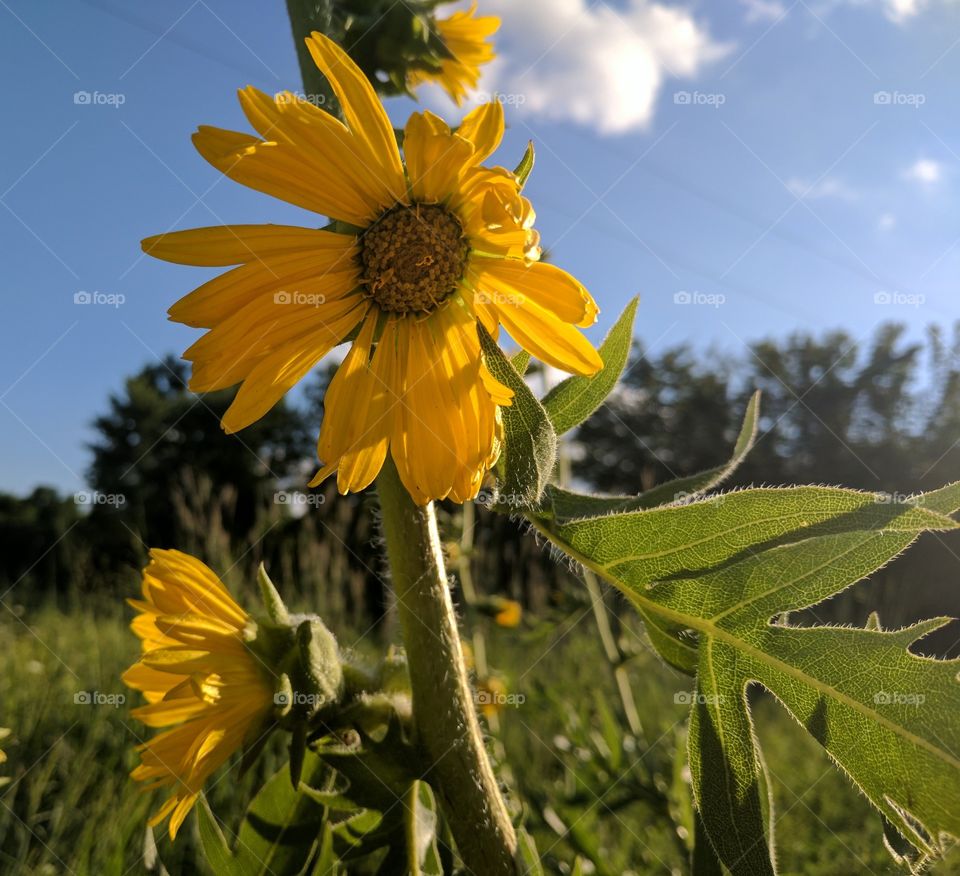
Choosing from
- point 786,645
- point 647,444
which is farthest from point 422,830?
point 647,444

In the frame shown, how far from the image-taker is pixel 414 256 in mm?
1135

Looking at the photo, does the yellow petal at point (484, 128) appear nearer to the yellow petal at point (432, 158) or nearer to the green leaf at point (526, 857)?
the yellow petal at point (432, 158)

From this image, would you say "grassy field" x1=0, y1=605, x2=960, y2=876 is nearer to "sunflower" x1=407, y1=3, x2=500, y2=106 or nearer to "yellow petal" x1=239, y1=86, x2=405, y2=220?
"yellow petal" x1=239, y1=86, x2=405, y2=220

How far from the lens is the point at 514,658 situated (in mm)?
7320

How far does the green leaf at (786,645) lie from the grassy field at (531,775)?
222 mm

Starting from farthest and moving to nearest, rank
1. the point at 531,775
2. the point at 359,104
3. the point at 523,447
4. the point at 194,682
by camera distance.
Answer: the point at 531,775 < the point at 194,682 < the point at 359,104 < the point at 523,447

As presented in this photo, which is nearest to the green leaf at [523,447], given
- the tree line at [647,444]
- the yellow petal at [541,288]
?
the yellow petal at [541,288]

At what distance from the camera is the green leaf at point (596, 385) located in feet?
3.55

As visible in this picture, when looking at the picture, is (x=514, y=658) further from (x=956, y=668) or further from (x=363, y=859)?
Answer: (x=956, y=668)

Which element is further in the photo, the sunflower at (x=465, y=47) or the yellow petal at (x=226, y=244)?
the sunflower at (x=465, y=47)

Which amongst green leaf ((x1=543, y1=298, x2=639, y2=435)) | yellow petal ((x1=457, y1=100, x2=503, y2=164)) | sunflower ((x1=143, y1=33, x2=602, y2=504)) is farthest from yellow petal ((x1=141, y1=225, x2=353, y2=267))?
green leaf ((x1=543, y1=298, x2=639, y2=435))

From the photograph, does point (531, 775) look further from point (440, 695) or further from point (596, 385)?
point (596, 385)

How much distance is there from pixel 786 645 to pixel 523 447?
0.40m

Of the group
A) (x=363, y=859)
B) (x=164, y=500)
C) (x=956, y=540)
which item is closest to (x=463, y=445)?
(x=363, y=859)
